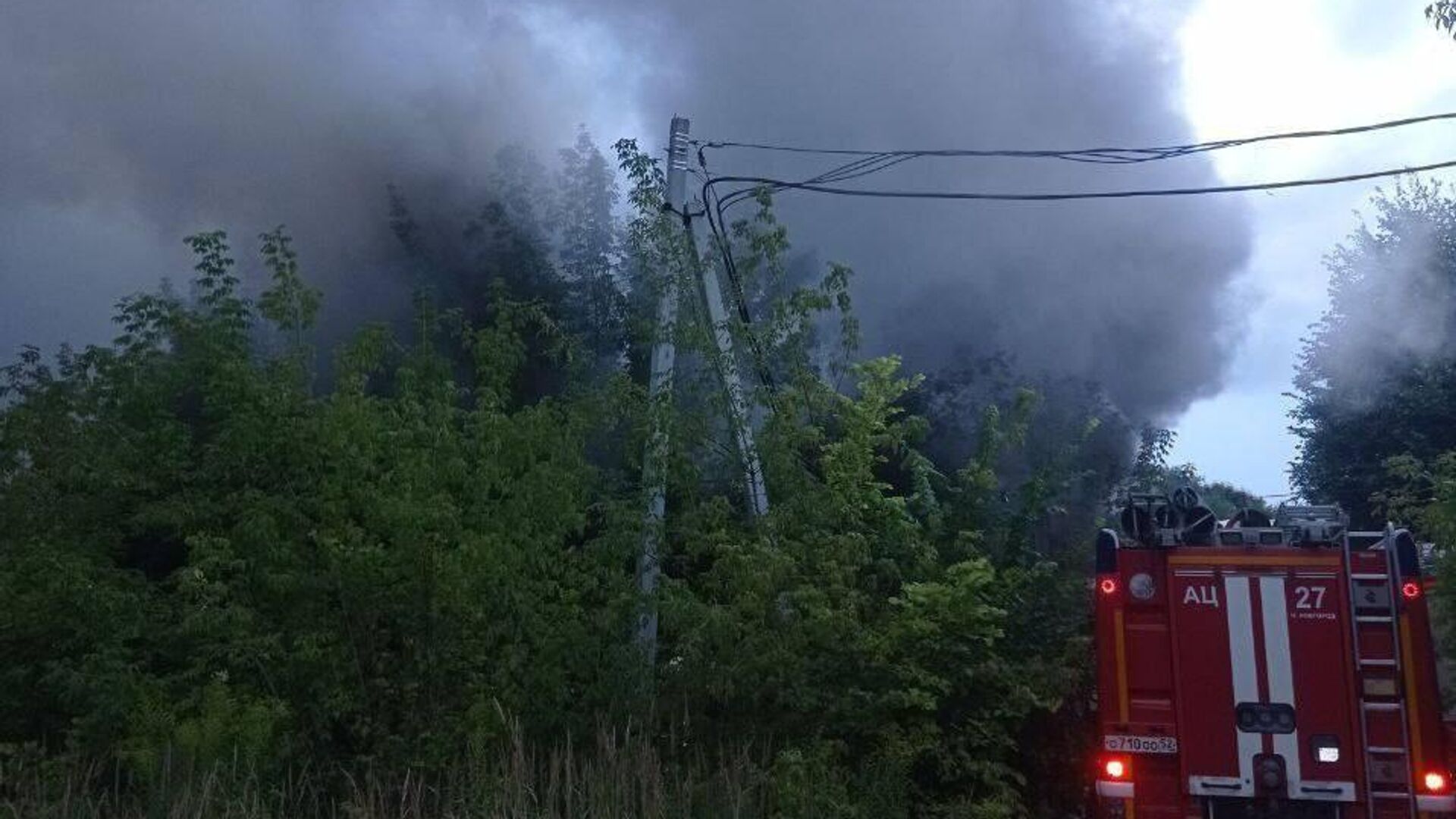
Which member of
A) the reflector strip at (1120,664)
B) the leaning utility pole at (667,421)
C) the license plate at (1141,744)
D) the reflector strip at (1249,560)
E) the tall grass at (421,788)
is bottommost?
the tall grass at (421,788)

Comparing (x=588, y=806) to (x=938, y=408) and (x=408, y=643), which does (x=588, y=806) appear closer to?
(x=408, y=643)

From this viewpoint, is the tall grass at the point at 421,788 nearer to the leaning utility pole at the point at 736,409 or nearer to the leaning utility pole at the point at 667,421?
the leaning utility pole at the point at 667,421

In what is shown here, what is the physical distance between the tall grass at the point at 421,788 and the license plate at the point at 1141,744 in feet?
6.86

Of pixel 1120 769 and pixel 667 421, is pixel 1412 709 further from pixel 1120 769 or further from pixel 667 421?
pixel 667 421

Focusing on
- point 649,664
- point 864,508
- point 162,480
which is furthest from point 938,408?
point 162,480

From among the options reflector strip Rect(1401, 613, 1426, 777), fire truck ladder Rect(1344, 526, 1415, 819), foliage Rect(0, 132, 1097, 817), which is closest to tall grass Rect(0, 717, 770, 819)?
foliage Rect(0, 132, 1097, 817)

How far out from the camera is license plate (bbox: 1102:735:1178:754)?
809 cm

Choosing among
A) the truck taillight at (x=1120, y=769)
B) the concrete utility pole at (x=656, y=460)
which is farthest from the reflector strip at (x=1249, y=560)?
the concrete utility pole at (x=656, y=460)

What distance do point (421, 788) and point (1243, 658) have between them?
4866mm

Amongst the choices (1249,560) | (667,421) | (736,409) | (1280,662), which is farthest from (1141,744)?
(667,421)

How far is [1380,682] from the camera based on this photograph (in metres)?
7.82

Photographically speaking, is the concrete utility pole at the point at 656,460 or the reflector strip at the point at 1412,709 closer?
the reflector strip at the point at 1412,709

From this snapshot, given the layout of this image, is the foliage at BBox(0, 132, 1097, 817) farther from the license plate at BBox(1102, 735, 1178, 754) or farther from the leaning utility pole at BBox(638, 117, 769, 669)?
the license plate at BBox(1102, 735, 1178, 754)

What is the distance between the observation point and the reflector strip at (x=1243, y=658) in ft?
26.2
